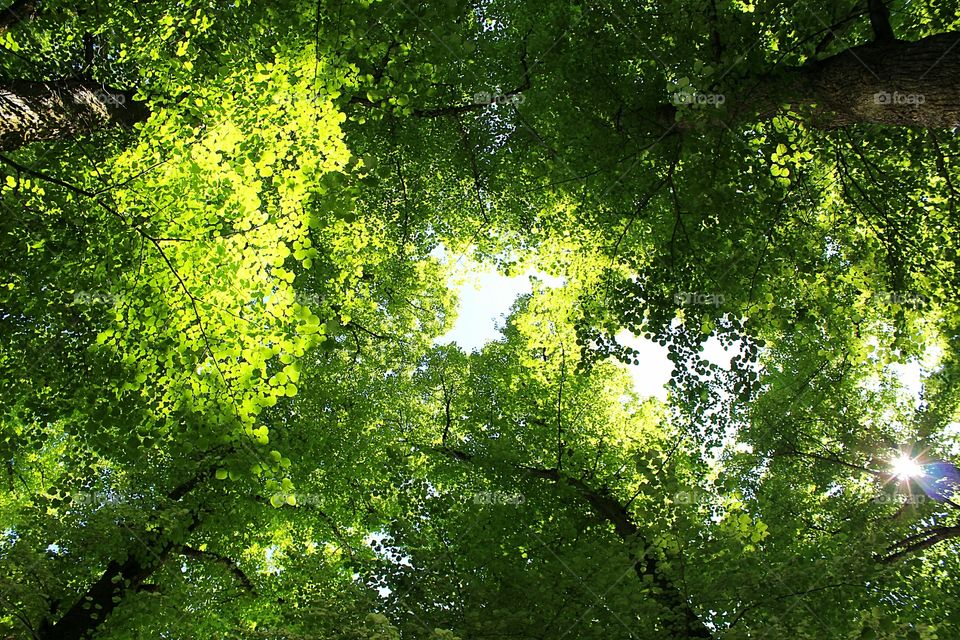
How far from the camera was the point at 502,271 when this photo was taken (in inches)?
502

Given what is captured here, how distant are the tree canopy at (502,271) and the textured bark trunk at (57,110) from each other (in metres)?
0.05

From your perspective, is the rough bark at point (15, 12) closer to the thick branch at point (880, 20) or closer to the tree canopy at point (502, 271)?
the tree canopy at point (502, 271)

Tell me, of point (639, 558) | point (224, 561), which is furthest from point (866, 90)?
point (224, 561)

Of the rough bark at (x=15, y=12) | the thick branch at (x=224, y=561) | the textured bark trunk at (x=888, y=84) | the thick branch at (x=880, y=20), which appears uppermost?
the thick branch at (x=880, y=20)

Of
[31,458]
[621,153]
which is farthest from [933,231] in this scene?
[31,458]

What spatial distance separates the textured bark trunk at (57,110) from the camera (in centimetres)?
621

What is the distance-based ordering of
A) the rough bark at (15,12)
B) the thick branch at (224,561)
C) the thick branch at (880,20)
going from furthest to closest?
the thick branch at (224,561)
the rough bark at (15,12)
the thick branch at (880,20)

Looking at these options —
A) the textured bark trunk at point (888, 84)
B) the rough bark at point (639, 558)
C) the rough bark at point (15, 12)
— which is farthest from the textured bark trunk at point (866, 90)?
the rough bark at point (15, 12)

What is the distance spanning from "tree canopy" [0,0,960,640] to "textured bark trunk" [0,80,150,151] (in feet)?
0.18

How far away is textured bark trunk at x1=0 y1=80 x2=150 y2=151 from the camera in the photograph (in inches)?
245

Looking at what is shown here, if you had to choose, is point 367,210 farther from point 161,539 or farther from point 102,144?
point 161,539

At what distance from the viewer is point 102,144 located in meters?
8.65

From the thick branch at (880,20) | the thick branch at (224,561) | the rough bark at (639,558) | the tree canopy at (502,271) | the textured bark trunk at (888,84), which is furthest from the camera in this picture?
the thick branch at (224,561)

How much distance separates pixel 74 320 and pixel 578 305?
786 centimetres
